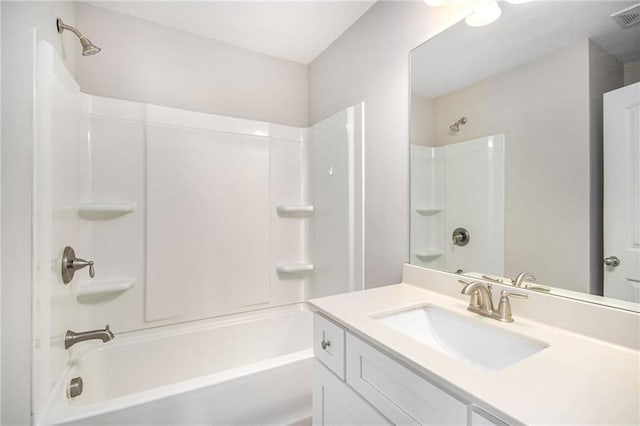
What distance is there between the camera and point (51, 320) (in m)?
1.19

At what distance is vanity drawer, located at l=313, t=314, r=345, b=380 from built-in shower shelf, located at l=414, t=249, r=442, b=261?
621 mm

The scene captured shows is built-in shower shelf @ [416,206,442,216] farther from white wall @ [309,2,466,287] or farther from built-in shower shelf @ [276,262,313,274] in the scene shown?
built-in shower shelf @ [276,262,313,274]

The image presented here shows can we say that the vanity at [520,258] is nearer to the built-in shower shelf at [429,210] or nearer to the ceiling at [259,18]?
the built-in shower shelf at [429,210]

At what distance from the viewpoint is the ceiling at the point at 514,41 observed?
83cm

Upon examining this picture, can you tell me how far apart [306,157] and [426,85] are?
119cm

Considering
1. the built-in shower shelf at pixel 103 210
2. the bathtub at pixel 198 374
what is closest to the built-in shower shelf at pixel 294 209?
the bathtub at pixel 198 374

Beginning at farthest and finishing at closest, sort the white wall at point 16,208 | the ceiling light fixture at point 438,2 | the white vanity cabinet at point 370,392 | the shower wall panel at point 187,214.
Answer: the shower wall panel at point 187,214 → the ceiling light fixture at point 438,2 → the white wall at point 16,208 → the white vanity cabinet at point 370,392

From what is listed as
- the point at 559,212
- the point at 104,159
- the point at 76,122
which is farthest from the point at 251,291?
the point at 559,212

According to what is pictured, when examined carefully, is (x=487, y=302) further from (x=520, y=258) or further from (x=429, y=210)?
(x=429, y=210)

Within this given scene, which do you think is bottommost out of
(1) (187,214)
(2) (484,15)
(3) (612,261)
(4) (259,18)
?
(3) (612,261)

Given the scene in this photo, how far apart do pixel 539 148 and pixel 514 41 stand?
0.43 metres

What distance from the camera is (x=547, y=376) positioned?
62 centimetres

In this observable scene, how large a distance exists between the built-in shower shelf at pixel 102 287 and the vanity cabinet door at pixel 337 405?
1327 millimetres

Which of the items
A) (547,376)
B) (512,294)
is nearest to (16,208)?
(547,376)
